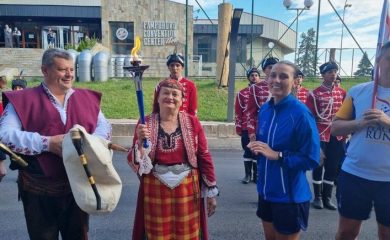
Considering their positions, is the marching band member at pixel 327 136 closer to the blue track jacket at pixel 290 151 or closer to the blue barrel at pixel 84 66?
the blue track jacket at pixel 290 151

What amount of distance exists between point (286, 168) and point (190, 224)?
88cm

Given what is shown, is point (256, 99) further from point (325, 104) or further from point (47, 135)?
point (47, 135)

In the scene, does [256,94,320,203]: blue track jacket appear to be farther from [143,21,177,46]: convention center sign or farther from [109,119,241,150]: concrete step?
[143,21,177,46]: convention center sign

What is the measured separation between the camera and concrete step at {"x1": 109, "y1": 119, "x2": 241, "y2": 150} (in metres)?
9.19

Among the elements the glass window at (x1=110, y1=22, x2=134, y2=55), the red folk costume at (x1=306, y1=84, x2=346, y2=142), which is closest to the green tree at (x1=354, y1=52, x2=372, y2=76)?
the glass window at (x1=110, y1=22, x2=134, y2=55)

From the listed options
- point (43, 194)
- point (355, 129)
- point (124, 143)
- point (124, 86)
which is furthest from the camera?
point (124, 86)

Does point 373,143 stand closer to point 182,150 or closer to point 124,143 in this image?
point 182,150

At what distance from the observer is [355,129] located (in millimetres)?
2586

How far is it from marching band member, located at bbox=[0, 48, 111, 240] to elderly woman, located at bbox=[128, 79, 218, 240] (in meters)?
0.42

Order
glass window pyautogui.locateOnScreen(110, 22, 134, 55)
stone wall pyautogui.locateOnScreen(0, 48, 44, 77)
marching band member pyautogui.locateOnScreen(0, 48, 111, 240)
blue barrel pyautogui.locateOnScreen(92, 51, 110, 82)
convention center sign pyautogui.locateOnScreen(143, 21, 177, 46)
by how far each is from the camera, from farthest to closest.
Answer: glass window pyautogui.locateOnScreen(110, 22, 134, 55) → convention center sign pyautogui.locateOnScreen(143, 21, 177, 46) → stone wall pyautogui.locateOnScreen(0, 48, 44, 77) → blue barrel pyautogui.locateOnScreen(92, 51, 110, 82) → marching band member pyautogui.locateOnScreen(0, 48, 111, 240)

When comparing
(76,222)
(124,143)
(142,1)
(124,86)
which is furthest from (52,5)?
(76,222)

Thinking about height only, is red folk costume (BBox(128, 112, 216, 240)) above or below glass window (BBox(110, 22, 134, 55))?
below


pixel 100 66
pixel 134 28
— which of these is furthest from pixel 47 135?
pixel 134 28

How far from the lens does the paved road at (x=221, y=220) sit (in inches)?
156
